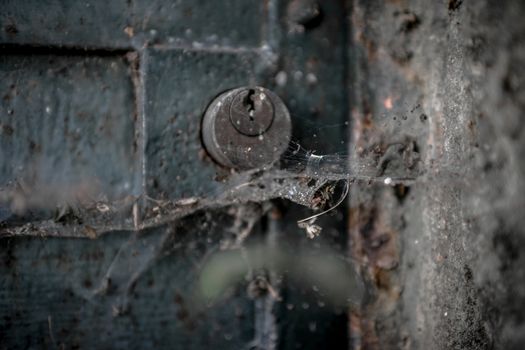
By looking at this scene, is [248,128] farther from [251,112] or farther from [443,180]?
[443,180]

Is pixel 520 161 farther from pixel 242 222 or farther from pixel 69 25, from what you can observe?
pixel 69 25

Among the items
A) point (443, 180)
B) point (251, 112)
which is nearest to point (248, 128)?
point (251, 112)

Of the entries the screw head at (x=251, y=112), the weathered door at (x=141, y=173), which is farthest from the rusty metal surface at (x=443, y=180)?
the screw head at (x=251, y=112)

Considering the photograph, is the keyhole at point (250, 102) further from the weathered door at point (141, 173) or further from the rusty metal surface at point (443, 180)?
the rusty metal surface at point (443, 180)

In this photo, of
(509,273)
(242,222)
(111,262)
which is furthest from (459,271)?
(111,262)

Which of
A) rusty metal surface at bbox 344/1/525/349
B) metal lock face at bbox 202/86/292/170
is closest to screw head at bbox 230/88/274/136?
metal lock face at bbox 202/86/292/170

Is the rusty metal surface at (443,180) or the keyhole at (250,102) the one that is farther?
the keyhole at (250,102)

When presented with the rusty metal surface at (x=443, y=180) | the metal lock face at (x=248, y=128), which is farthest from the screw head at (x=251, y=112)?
the rusty metal surface at (x=443, y=180)
